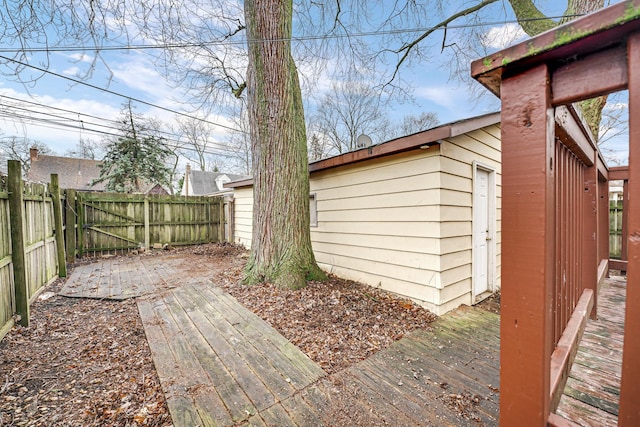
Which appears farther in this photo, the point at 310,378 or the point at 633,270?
the point at 310,378

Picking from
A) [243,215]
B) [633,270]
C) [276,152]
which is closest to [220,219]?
[243,215]

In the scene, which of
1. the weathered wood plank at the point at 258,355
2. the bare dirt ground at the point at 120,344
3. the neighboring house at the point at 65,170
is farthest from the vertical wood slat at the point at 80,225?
the neighboring house at the point at 65,170

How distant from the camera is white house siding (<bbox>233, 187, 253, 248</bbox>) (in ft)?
27.3

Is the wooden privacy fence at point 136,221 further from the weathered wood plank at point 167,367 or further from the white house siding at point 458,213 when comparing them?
the white house siding at point 458,213

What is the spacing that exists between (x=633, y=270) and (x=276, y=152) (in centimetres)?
386

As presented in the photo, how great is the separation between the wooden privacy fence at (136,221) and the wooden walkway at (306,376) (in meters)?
5.65

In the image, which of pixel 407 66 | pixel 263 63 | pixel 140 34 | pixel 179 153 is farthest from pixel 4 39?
pixel 179 153

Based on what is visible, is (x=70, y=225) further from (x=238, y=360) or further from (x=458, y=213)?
(x=458, y=213)

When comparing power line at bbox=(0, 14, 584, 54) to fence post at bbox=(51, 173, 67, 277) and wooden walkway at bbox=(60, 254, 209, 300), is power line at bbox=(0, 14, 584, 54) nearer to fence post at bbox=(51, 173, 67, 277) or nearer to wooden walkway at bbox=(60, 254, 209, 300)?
fence post at bbox=(51, 173, 67, 277)

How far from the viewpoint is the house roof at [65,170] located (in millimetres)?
19703

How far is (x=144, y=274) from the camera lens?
18.0 ft

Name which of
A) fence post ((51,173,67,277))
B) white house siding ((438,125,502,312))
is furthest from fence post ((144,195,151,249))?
white house siding ((438,125,502,312))

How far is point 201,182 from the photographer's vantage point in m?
21.0

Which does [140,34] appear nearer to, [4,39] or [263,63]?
[4,39]
